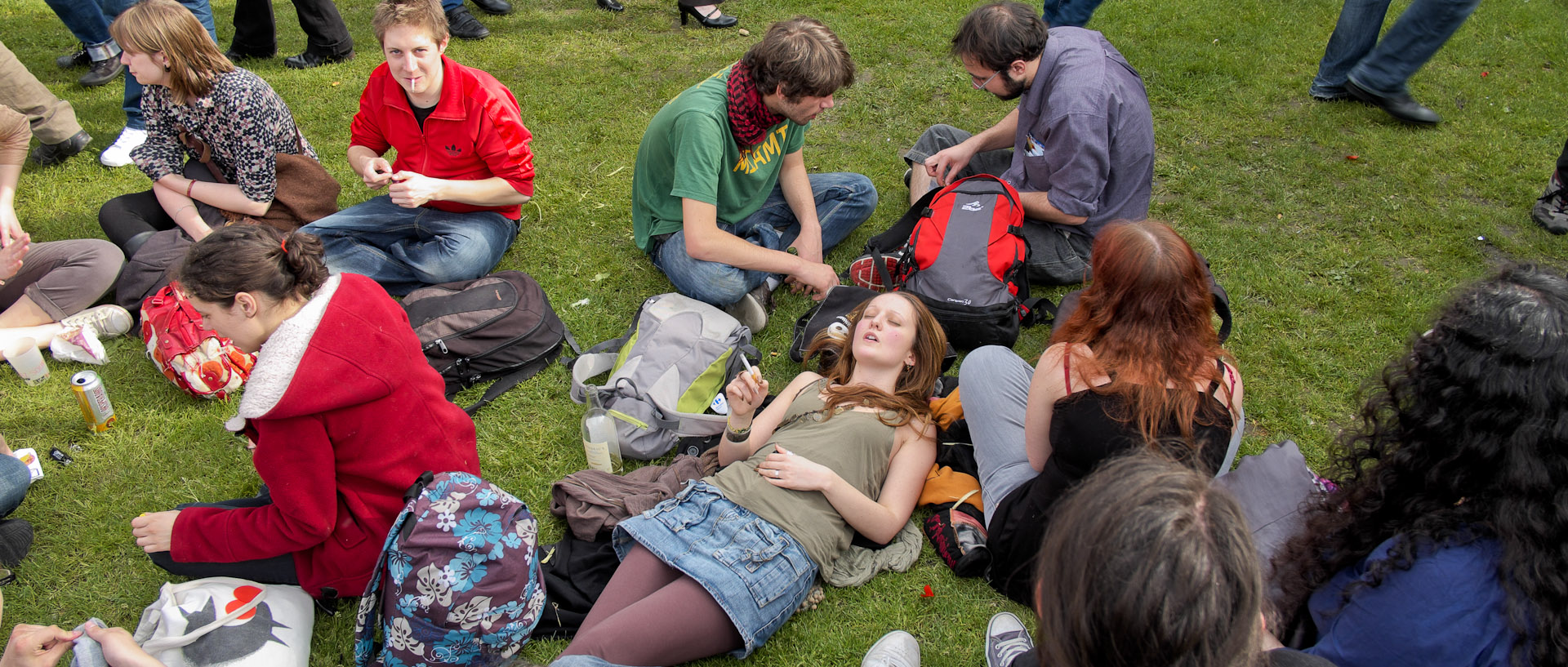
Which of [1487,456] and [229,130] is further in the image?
[229,130]

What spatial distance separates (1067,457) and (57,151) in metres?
6.87

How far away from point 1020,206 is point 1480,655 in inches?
113

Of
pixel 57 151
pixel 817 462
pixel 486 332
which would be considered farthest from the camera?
pixel 57 151

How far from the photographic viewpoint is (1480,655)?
6.58 ft

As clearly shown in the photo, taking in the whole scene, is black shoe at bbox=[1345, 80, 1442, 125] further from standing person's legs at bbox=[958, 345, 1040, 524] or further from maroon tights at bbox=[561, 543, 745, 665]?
maroon tights at bbox=[561, 543, 745, 665]

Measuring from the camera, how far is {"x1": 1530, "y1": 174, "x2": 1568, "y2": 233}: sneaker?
5066 millimetres

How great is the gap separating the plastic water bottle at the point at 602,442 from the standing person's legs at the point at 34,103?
479 cm

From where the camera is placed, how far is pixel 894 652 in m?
2.87

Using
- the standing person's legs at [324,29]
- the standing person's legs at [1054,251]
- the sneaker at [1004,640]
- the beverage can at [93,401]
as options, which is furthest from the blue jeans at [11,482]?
the standing person's legs at [324,29]

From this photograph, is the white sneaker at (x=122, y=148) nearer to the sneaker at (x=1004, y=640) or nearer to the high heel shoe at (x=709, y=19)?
the high heel shoe at (x=709, y=19)

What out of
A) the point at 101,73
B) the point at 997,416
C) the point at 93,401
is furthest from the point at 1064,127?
the point at 101,73

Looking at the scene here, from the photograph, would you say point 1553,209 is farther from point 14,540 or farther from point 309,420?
point 14,540

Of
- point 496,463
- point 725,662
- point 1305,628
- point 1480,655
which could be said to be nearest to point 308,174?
point 496,463

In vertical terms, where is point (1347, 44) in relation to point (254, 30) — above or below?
above
